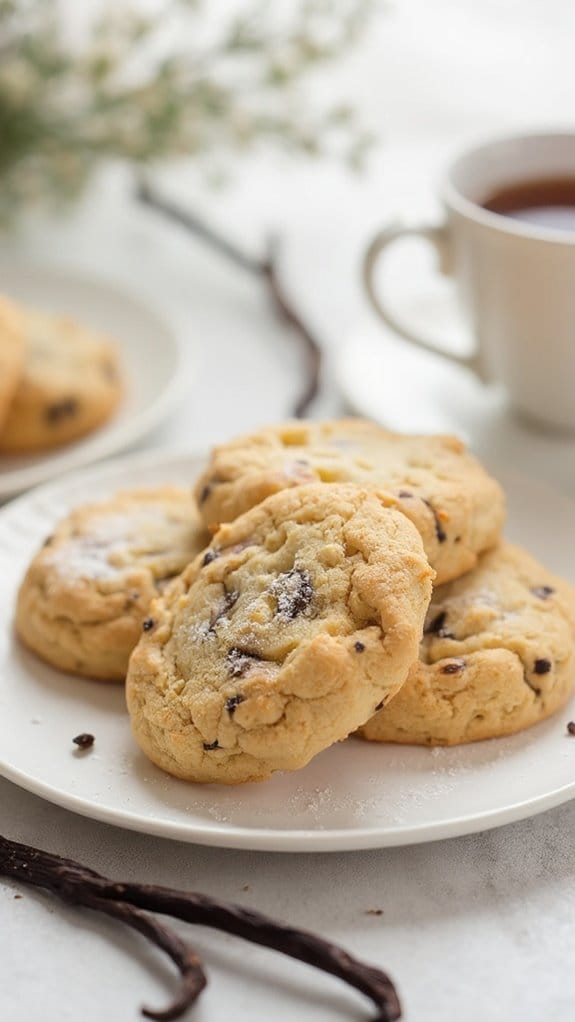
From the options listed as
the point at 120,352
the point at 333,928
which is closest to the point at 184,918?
the point at 333,928

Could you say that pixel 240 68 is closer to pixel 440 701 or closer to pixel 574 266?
pixel 574 266

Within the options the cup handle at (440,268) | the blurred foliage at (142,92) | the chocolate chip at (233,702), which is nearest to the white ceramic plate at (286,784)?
the chocolate chip at (233,702)

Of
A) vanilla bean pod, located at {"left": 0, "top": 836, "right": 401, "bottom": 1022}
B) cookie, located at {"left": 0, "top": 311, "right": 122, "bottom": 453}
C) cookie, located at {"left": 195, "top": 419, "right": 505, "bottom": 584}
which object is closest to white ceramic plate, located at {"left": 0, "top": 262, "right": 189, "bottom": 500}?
cookie, located at {"left": 0, "top": 311, "right": 122, "bottom": 453}

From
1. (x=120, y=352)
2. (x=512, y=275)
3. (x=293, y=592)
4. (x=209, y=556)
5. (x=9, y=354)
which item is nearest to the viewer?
(x=293, y=592)

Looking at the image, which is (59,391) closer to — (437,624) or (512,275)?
(512,275)

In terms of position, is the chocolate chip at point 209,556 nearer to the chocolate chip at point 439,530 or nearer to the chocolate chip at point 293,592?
the chocolate chip at point 293,592

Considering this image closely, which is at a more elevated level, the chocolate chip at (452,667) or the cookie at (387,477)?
the cookie at (387,477)

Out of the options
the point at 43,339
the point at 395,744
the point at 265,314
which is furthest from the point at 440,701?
the point at 265,314
